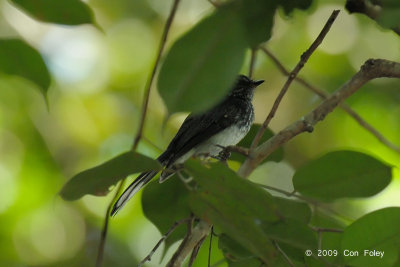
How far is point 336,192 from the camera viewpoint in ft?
5.45

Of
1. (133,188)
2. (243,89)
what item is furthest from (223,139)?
(133,188)

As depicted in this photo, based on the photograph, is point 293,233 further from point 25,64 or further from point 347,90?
point 25,64

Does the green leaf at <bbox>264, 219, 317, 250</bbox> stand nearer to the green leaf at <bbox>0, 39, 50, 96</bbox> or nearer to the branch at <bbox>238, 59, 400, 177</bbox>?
the branch at <bbox>238, 59, 400, 177</bbox>

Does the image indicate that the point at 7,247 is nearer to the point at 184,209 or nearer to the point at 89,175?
the point at 184,209

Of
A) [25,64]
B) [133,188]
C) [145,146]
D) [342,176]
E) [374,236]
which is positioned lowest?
[374,236]

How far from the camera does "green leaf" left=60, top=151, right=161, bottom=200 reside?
122 cm

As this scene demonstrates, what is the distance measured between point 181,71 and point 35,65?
22.3 inches

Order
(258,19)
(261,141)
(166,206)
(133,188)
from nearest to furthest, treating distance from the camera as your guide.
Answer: (258,19)
(166,206)
(261,141)
(133,188)

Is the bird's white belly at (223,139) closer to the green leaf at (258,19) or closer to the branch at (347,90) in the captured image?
the branch at (347,90)

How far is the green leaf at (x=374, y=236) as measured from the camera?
1.57 metres

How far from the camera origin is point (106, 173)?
1.24m

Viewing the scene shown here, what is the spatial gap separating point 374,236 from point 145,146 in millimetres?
2634

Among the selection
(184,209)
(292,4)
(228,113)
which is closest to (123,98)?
(228,113)

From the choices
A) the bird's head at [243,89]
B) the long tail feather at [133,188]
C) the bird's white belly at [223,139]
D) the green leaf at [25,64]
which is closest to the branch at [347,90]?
the green leaf at [25,64]
